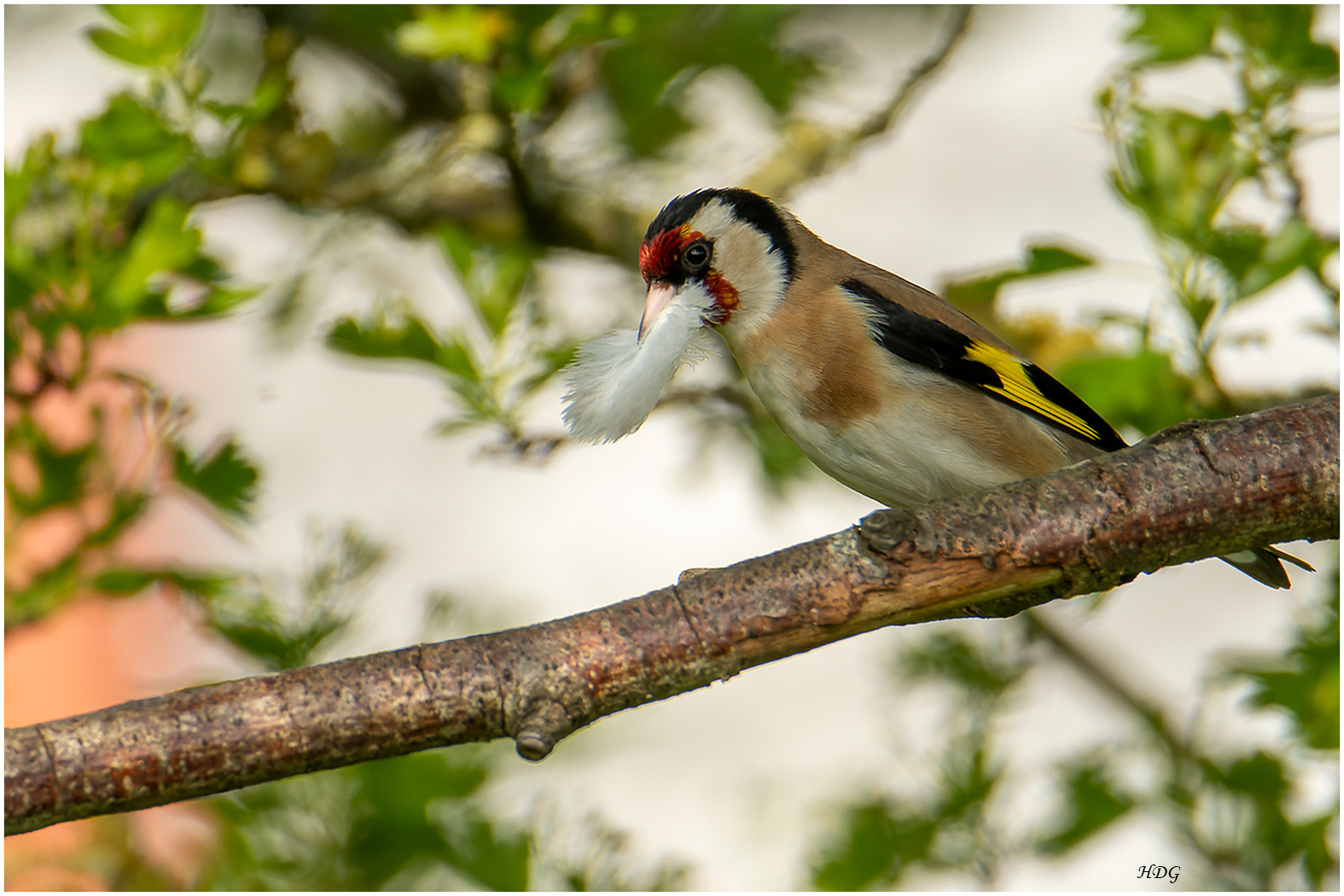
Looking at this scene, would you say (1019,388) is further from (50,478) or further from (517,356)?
(50,478)

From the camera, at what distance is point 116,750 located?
3.09ft

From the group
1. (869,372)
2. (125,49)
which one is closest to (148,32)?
(125,49)

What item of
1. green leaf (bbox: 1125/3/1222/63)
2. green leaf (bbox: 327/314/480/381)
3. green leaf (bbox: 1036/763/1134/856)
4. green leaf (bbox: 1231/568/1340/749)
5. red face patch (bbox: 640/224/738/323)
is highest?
green leaf (bbox: 1125/3/1222/63)

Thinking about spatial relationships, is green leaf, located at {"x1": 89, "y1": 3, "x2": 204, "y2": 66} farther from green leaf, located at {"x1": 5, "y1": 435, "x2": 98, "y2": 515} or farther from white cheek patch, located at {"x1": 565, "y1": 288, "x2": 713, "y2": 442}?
white cheek patch, located at {"x1": 565, "y1": 288, "x2": 713, "y2": 442}

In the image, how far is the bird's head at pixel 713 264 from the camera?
1458 mm

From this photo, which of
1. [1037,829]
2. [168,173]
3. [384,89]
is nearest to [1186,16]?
[1037,829]

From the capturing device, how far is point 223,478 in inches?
59.8

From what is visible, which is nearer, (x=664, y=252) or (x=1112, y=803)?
(x=664, y=252)

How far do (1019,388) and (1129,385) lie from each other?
0.47 ft

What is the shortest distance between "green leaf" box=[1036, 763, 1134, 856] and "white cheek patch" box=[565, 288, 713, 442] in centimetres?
93

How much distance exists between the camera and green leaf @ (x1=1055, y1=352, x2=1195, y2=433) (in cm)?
135

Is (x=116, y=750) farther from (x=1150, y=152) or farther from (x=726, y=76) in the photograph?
(x=726, y=76)

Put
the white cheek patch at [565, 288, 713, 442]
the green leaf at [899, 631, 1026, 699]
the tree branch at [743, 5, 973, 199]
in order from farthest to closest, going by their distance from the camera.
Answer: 1. the green leaf at [899, 631, 1026, 699]
2. the tree branch at [743, 5, 973, 199]
3. the white cheek patch at [565, 288, 713, 442]

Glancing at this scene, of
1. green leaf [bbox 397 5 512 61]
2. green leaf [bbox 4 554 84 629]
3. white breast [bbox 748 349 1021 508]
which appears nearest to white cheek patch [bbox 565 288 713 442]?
white breast [bbox 748 349 1021 508]
